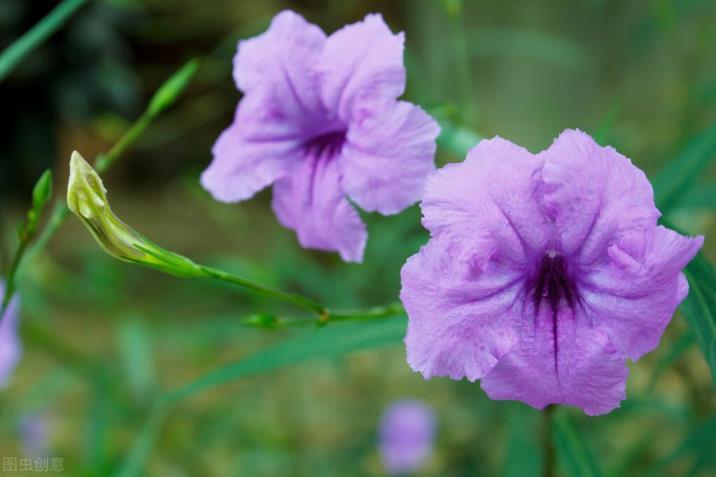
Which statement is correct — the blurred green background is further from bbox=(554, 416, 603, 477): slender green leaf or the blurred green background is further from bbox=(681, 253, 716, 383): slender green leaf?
bbox=(681, 253, 716, 383): slender green leaf

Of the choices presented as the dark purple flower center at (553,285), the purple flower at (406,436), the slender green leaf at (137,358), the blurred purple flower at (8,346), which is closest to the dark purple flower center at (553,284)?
the dark purple flower center at (553,285)

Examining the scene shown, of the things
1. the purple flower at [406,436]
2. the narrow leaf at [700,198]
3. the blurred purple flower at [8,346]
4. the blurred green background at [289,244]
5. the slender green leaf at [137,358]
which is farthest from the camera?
the purple flower at [406,436]

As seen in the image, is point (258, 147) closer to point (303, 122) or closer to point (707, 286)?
point (303, 122)

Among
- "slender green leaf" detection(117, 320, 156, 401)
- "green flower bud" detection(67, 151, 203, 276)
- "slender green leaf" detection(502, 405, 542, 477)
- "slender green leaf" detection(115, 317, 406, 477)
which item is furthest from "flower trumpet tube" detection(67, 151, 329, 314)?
"slender green leaf" detection(117, 320, 156, 401)

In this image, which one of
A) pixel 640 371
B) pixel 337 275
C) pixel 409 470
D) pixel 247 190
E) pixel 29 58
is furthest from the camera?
pixel 29 58

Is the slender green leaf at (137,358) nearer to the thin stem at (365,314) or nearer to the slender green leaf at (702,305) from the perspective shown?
the thin stem at (365,314)

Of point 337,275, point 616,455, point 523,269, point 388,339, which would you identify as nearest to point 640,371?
point 616,455
